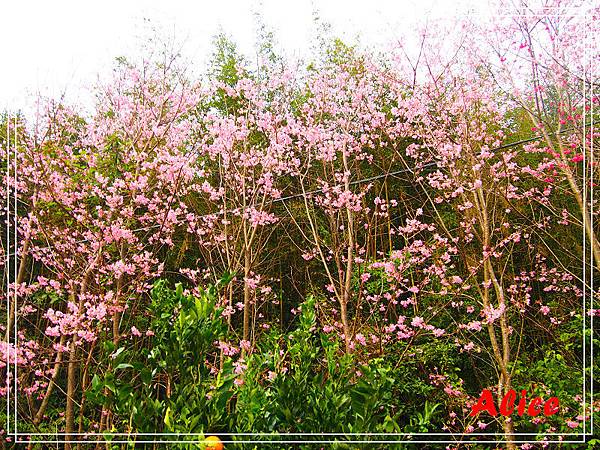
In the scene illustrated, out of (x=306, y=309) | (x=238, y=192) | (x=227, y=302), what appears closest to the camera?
(x=306, y=309)

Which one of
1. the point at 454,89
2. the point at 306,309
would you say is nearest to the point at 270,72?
the point at 454,89

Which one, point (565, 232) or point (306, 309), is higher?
point (565, 232)

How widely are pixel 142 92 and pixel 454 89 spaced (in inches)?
73.3

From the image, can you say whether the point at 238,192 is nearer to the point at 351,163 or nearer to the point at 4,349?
the point at 351,163

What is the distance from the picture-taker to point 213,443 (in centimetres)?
94

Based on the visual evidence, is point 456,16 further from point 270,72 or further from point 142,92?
point 142,92

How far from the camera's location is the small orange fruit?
93 centimetres

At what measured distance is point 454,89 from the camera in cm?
319

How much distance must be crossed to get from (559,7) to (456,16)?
1.95 ft

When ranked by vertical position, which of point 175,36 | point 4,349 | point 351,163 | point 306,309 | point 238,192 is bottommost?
point 4,349

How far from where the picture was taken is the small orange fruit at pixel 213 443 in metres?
0.93

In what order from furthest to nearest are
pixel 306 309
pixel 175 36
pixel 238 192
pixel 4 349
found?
pixel 238 192, pixel 175 36, pixel 4 349, pixel 306 309

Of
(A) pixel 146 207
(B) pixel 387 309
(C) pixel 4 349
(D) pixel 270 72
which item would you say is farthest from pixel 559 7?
(C) pixel 4 349

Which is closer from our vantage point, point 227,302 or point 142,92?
point 142,92
